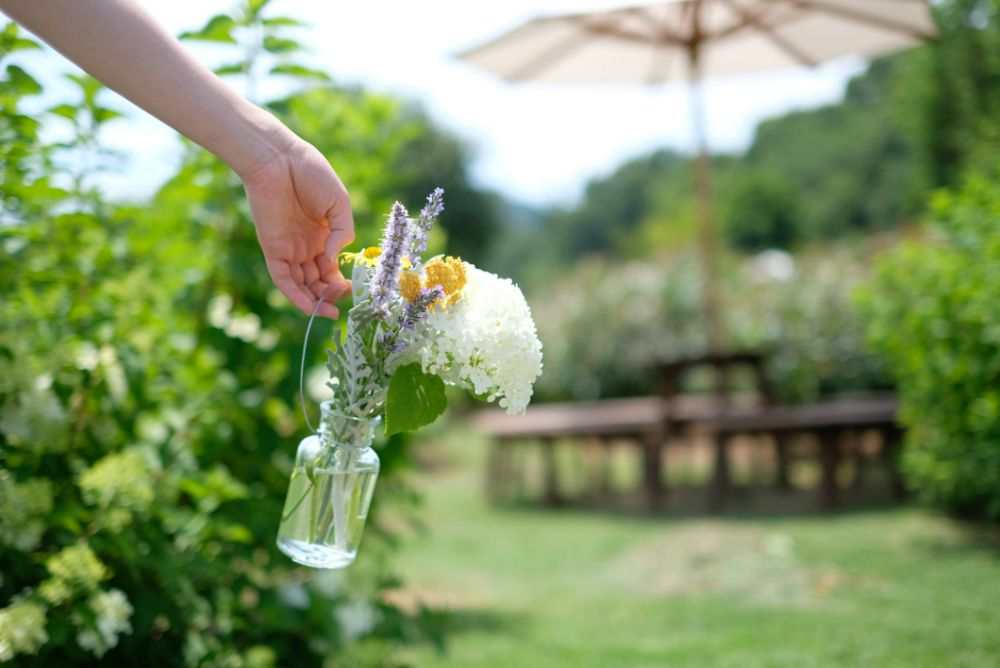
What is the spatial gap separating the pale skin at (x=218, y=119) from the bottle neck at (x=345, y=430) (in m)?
0.18

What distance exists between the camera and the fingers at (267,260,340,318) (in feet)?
4.66

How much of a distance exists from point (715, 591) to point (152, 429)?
2.44 meters

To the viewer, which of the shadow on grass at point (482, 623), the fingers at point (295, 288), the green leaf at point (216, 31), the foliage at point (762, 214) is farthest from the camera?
the foliage at point (762, 214)

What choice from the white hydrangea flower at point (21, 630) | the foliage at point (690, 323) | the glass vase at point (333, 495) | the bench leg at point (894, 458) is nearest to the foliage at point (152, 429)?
the white hydrangea flower at point (21, 630)

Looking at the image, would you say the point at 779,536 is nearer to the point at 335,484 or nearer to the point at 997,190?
the point at 997,190

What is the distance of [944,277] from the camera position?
11.7ft

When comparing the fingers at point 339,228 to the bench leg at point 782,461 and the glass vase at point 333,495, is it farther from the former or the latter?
the bench leg at point 782,461

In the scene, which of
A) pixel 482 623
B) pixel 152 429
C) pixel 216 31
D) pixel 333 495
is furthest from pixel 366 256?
pixel 482 623

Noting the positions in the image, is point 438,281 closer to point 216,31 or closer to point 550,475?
point 216,31

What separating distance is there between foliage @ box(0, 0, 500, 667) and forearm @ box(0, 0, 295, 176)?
67 cm

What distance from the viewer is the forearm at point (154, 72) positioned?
1.18 m

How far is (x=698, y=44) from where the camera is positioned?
19.1 ft

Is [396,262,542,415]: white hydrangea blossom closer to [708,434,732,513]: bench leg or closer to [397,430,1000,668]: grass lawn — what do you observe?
[397,430,1000,668]: grass lawn

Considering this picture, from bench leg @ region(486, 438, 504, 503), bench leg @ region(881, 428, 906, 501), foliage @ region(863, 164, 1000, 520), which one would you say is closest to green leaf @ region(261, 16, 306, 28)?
foliage @ region(863, 164, 1000, 520)
